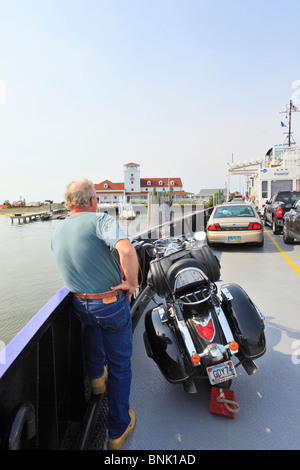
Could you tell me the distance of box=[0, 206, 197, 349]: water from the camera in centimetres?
1477

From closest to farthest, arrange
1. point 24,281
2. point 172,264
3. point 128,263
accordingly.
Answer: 1. point 128,263
2. point 172,264
3. point 24,281

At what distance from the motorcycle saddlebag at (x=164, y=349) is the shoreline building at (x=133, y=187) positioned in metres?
114

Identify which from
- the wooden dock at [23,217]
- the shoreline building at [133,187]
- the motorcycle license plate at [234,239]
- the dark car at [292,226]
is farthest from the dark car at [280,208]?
the shoreline building at [133,187]

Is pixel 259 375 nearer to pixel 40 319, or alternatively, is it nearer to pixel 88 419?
pixel 88 419

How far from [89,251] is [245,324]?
4.81ft

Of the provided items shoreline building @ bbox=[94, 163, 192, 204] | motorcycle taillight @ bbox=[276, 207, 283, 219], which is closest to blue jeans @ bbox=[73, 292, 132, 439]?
motorcycle taillight @ bbox=[276, 207, 283, 219]

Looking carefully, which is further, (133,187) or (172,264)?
(133,187)

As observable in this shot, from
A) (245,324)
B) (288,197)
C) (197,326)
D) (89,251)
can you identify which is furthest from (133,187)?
(89,251)

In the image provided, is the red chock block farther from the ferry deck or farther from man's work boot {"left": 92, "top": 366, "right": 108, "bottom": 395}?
man's work boot {"left": 92, "top": 366, "right": 108, "bottom": 395}

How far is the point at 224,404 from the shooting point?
2.44 m

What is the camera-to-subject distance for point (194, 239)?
3.30 m

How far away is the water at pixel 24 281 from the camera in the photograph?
14.8m

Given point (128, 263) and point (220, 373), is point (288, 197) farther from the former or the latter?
point (128, 263)

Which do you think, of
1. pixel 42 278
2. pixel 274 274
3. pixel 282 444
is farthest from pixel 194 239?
pixel 42 278
